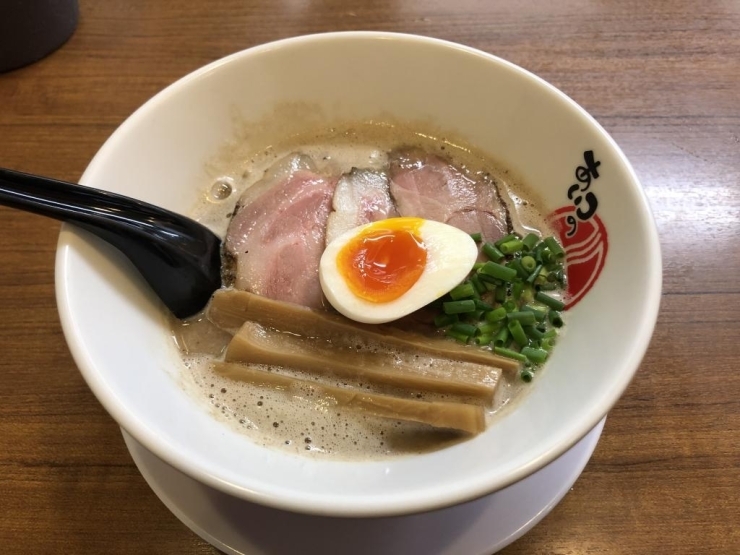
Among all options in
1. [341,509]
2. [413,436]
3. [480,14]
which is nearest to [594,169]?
[413,436]

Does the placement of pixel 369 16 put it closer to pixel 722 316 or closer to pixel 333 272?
pixel 333 272

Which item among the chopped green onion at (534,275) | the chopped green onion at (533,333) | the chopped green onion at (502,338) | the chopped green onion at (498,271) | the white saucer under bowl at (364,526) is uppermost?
the chopped green onion at (498,271)

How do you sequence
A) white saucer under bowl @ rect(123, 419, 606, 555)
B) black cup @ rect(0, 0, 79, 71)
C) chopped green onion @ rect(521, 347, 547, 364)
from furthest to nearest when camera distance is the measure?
black cup @ rect(0, 0, 79, 71)
chopped green onion @ rect(521, 347, 547, 364)
white saucer under bowl @ rect(123, 419, 606, 555)

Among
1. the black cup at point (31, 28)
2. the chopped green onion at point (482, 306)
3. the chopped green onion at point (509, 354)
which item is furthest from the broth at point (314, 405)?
the black cup at point (31, 28)

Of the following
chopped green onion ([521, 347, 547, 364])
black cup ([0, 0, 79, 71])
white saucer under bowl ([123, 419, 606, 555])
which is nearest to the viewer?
white saucer under bowl ([123, 419, 606, 555])

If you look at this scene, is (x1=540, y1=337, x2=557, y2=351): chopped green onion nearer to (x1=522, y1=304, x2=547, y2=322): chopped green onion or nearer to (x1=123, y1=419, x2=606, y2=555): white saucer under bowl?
(x1=522, y1=304, x2=547, y2=322): chopped green onion

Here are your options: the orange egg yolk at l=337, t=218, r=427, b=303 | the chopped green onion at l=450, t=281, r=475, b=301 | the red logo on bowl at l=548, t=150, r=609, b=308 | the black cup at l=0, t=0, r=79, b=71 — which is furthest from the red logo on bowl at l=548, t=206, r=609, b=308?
the black cup at l=0, t=0, r=79, b=71

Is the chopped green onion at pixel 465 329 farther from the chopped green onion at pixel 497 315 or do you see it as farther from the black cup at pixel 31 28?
the black cup at pixel 31 28
